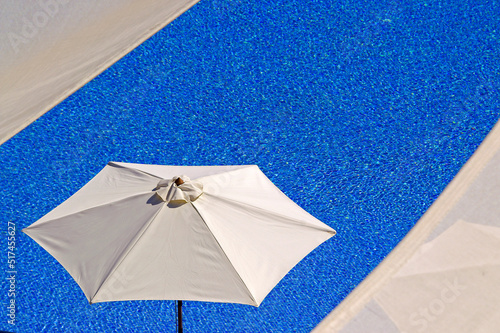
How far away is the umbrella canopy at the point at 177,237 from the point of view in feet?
11.8

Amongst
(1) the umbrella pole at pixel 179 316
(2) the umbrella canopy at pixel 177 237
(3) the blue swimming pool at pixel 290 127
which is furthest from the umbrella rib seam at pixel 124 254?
(3) the blue swimming pool at pixel 290 127

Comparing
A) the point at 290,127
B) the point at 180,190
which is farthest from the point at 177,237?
the point at 290,127

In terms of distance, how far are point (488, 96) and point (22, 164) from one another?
615 centimetres

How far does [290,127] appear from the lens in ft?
25.3

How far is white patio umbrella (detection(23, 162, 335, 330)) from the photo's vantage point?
3.60 meters

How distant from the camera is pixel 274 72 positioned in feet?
27.8

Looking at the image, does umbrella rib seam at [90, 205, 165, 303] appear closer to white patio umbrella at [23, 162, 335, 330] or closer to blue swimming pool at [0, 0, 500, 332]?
white patio umbrella at [23, 162, 335, 330]

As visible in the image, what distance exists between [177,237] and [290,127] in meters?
4.22

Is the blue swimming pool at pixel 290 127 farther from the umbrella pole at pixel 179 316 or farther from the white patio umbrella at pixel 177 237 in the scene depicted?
the white patio umbrella at pixel 177 237

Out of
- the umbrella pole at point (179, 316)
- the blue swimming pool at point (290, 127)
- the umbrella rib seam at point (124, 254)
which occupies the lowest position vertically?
the umbrella pole at point (179, 316)

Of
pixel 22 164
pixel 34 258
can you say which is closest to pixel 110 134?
pixel 22 164

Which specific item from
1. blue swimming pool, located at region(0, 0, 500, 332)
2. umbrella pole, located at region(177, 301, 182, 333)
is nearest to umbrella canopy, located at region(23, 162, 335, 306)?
umbrella pole, located at region(177, 301, 182, 333)

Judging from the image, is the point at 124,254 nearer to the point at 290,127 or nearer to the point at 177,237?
the point at 177,237

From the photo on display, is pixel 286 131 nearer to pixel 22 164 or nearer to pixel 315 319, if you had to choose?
pixel 315 319
